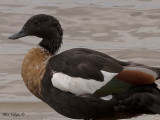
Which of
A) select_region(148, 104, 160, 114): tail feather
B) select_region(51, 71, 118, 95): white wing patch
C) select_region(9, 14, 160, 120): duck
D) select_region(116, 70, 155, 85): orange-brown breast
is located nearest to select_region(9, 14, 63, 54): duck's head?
select_region(9, 14, 160, 120): duck

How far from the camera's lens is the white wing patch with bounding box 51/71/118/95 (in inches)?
301

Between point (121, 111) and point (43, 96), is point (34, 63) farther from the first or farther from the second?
point (121, 111)

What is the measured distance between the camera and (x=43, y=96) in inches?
314

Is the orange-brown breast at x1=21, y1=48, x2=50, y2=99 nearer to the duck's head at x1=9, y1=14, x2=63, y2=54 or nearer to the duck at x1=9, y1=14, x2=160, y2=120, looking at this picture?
the duck at x1=9, y1=14, x2=160, y2=120

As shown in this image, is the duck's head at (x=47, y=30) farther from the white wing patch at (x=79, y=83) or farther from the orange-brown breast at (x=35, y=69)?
the white wing patch at (x=79, y=83)

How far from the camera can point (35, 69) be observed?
809 centimetres

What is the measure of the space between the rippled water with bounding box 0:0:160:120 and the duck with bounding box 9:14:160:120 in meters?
2.58

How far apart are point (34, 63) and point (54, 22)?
2.06 ft

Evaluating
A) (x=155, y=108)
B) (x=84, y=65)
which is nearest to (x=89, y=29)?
(x=84, y=65)

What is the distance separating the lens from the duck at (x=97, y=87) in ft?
25.0

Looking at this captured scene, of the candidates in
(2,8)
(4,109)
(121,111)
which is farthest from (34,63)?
(2,8)

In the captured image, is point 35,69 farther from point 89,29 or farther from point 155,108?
point 89,29

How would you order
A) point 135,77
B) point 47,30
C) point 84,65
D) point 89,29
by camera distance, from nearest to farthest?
1. point 135,77
2. point 84,65
3. point 47,30
4. point 89,29

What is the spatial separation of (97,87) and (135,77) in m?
0.46
